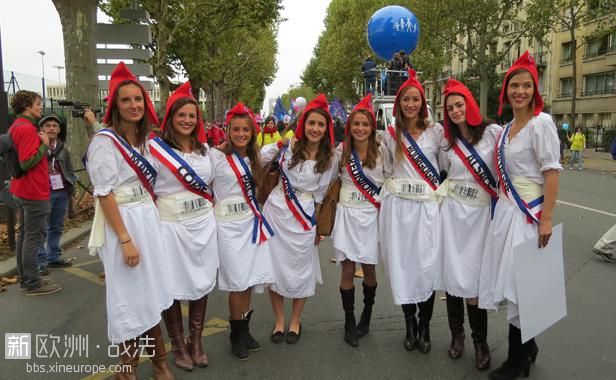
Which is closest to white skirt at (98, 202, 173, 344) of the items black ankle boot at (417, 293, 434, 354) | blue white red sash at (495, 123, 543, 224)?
black ankle boot at (417, 293, 434, 354)

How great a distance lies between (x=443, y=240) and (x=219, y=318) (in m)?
2.16

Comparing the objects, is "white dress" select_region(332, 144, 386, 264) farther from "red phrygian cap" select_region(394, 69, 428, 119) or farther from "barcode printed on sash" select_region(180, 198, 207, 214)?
"barcode printed on sash" select_region(180, 198, 207, 214)

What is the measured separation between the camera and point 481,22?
2319cm

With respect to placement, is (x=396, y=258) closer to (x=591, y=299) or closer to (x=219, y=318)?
(x=219, y=318)

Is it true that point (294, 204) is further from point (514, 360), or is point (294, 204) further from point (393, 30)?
point (393, 30)

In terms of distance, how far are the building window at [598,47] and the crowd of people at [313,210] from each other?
33144 mm

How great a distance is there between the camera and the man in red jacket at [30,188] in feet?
15.0

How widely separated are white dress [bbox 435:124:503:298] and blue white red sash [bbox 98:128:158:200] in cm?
207

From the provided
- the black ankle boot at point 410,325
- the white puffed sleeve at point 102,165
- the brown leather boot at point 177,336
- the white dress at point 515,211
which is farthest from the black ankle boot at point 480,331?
the white puffed sleeve at point 102,165

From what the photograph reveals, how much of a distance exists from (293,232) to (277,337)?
35.4 inches

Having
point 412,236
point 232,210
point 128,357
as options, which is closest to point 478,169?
point 412,236

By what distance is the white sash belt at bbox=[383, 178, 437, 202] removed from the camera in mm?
3398

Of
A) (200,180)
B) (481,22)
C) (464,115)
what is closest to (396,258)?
(464,115)

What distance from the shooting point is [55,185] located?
17.9 feet
